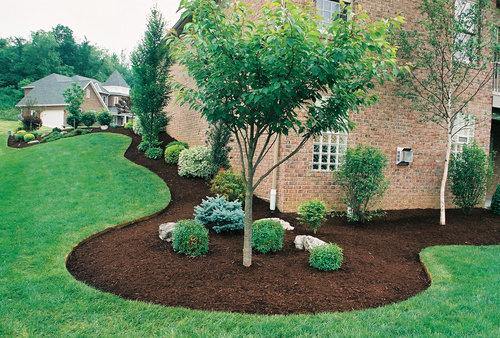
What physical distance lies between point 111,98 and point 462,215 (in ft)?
140

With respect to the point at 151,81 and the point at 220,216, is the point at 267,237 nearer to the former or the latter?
the point at 220,216

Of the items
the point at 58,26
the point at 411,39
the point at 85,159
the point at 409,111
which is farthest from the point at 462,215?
the point at 58,26

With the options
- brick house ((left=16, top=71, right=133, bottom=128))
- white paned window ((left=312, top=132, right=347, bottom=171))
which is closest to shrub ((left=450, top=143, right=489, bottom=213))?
white paned window ((left=312, top=132, right=347, bottom=171))

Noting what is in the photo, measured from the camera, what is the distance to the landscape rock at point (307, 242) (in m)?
5.98

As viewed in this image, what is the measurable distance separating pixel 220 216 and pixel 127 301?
262 cm

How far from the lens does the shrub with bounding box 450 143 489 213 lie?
9.91m

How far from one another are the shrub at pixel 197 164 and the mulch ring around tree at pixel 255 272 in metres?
3.01

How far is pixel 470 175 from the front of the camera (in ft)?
32.7

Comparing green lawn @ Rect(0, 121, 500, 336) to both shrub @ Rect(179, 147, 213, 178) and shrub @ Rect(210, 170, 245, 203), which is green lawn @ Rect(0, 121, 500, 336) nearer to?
shrub @ Rect(210, 170, 245, 203)

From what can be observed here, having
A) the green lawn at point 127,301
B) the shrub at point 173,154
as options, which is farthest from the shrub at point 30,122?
the green lawn at point 127,301

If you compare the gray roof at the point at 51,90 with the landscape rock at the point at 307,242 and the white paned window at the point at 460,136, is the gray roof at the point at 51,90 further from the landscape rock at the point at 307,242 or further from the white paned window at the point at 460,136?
the landscape rock at the point at 307,242

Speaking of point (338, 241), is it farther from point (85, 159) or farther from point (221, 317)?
point (85, 159)

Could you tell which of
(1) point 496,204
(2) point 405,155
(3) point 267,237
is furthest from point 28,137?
(1) point 496,204

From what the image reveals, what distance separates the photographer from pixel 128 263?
5.23 m
